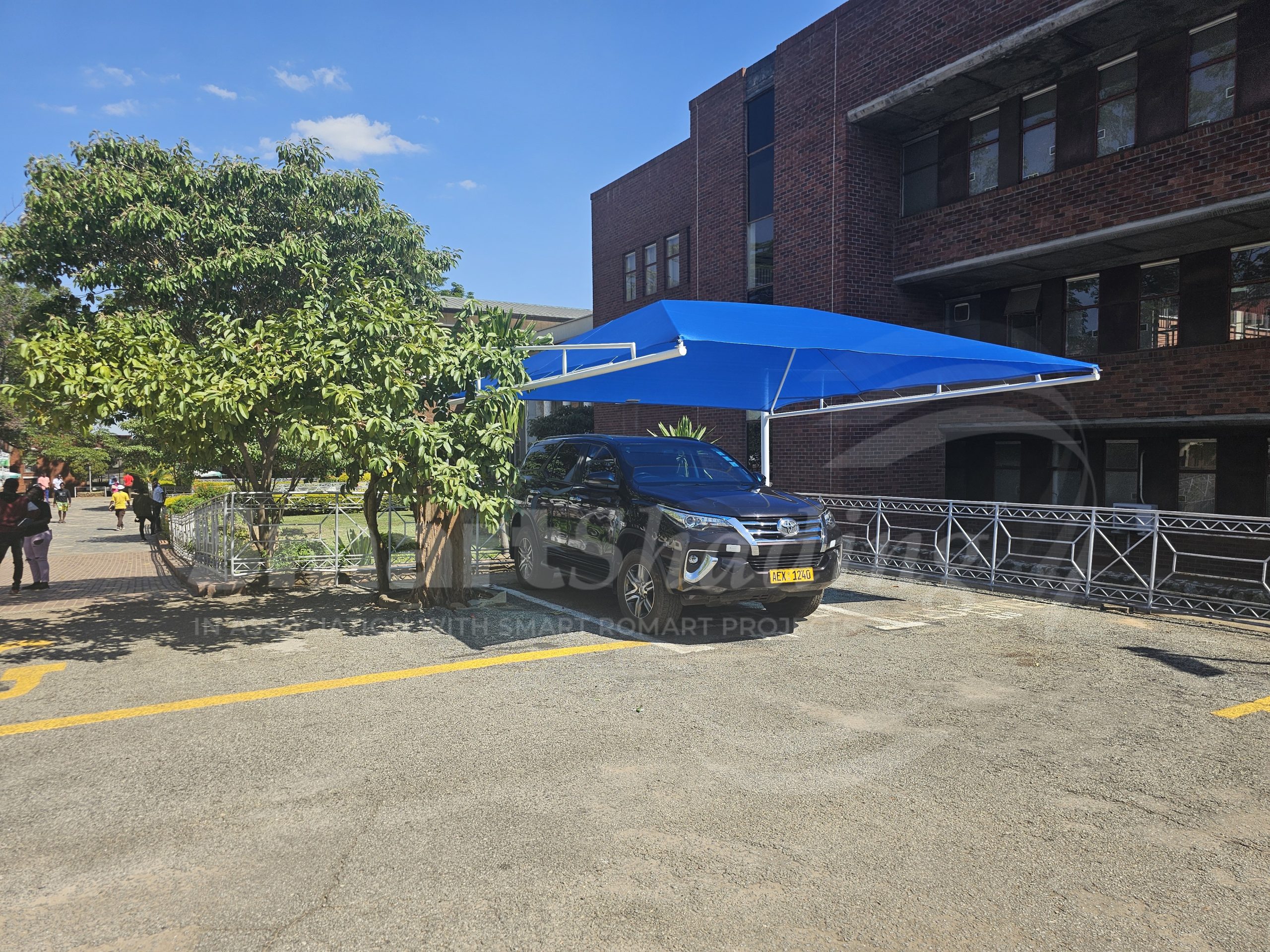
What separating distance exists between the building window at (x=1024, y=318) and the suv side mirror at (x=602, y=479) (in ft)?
34.7

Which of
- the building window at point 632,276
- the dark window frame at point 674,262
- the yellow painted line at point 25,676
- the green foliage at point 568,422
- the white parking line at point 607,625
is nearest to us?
the yellow painted line at point 25,676

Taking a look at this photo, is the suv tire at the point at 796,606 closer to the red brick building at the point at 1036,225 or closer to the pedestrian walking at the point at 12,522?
the red brick building at the point at 1036,225

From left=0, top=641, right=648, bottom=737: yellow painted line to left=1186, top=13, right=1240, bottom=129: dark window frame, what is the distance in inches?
483

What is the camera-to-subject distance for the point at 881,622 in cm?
877

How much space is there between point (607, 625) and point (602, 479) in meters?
1.61

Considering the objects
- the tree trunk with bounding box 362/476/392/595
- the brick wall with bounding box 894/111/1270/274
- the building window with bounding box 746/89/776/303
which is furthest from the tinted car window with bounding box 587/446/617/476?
the building window with bounding box 746/89/776/303

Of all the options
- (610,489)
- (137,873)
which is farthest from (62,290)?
(137,873)

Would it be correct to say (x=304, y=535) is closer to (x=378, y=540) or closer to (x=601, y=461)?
(x=378, y=540)

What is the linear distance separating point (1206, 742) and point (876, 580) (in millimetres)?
6799

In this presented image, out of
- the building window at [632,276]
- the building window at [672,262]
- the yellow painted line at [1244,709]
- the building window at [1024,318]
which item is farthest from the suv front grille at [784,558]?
the building window at [632,276]

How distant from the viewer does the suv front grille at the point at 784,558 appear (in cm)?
742

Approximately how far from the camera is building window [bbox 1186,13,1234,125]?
1191 cm

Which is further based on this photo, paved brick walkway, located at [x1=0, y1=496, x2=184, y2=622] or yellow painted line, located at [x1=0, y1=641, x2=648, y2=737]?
paved brick walkway, located at [x1=0, y1=496, x2=184, y2=622]

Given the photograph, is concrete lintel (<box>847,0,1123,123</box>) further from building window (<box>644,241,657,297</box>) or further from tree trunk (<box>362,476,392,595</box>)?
tree trunk (<box>362,476,392,595</box>)
